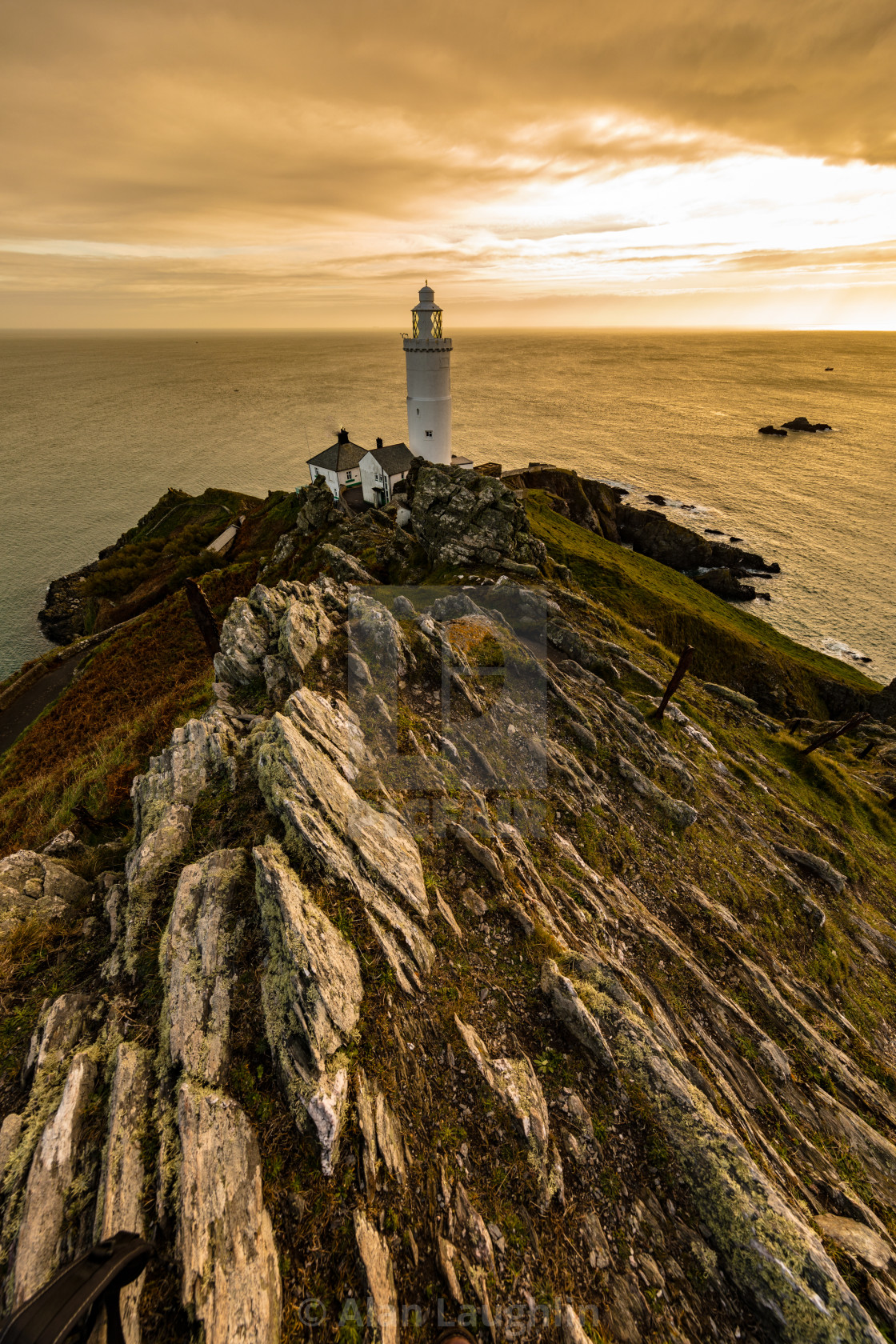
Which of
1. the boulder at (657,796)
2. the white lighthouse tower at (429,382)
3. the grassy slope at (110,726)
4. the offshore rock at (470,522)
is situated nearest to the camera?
the grassy slope at (110,726)

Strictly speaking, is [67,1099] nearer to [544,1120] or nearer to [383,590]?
[544,1120]

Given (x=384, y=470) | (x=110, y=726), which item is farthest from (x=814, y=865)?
(x=384, y=470)

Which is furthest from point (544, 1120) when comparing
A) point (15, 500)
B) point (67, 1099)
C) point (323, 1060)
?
point (15, 500)

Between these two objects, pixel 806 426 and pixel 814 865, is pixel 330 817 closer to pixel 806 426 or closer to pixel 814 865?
pixel 814 865

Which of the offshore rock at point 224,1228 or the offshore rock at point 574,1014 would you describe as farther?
the offshore rock at point 574,1014

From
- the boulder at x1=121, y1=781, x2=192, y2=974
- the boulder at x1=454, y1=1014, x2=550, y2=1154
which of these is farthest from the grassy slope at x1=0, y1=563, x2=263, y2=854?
the boulder at x1=454, y1=1014, x2=550, y2=1154

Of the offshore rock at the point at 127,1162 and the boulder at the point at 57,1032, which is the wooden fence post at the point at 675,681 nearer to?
the offshore rock at the point at 127,1162

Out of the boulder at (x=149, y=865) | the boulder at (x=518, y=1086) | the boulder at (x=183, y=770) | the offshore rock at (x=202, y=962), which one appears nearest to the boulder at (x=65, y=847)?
the boulder at (x=183, y=770)
